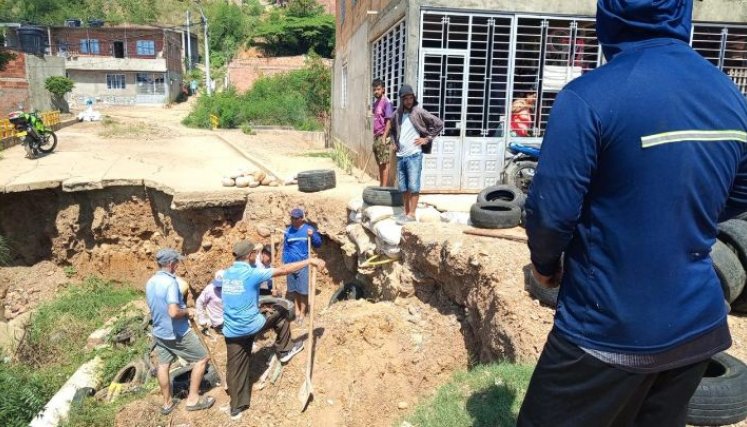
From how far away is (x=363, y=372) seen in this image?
615 centimetres

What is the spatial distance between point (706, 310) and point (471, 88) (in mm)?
7841

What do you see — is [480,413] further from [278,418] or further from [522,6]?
[522,6]

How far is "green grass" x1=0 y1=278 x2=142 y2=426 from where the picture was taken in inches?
303

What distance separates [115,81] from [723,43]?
4350 centimetres

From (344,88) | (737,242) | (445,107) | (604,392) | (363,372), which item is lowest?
(363,372)

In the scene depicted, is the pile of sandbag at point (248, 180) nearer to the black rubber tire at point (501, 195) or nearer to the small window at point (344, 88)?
the black rubber tire at point (501, 195)

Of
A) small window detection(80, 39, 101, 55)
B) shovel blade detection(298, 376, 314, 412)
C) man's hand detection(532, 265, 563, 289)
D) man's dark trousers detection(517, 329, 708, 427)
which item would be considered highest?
small window detection(80, 39, 101, 55)

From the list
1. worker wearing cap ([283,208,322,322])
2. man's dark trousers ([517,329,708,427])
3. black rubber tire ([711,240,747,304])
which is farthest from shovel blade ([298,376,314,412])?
man's dark trousers ([517,329,708,427])

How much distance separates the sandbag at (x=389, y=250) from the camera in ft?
23.7

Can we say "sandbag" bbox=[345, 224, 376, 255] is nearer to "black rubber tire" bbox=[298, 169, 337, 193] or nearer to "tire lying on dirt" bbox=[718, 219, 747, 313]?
"black rubber tire" bbox=[298, 169, 337, 193]

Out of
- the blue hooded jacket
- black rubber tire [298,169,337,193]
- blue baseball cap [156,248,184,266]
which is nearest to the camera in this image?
the blue hooded jacket

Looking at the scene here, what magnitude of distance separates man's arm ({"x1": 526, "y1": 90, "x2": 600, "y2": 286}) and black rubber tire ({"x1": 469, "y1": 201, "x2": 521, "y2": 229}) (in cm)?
485

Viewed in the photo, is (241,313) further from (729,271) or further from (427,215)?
(729,271)

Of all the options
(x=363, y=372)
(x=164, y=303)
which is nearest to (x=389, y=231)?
(x=363, y=372)
